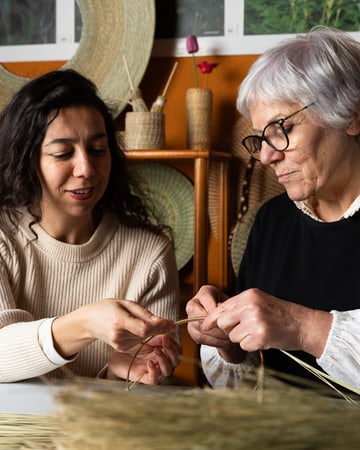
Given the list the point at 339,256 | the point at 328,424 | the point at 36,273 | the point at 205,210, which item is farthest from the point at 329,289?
the point at 205,210

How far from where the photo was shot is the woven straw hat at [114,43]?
9.89 feet

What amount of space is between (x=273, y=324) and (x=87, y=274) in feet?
2.56

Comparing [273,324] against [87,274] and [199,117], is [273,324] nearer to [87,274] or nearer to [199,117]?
[87,274]

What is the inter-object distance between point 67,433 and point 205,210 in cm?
219

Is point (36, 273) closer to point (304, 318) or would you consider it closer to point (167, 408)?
point (304, 318)

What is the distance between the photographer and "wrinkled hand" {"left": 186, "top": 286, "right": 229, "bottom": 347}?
1.39 meters

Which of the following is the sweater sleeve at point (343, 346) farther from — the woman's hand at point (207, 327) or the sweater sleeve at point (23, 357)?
the sweater sleeve at point (23, 357)

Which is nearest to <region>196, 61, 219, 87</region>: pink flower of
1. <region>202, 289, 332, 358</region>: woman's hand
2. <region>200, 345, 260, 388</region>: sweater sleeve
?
<region>200, 345, 260, 388</region>: sweater sleeve

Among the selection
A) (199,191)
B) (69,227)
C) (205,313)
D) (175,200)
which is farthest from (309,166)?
(175,200)

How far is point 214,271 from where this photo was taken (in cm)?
313

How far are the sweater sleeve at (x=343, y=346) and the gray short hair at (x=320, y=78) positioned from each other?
18.8 inches

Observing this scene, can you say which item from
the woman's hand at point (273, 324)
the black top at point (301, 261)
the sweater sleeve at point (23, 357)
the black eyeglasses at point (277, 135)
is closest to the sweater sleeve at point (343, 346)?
the woman's hand at point (273, 324)

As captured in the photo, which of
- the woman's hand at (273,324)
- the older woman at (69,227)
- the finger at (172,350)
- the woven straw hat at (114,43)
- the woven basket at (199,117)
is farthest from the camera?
the woven straw hat at (114,43)

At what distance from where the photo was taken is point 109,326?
1.31 m
